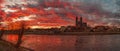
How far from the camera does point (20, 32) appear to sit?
1831 inches

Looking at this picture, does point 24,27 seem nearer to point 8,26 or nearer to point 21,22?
point 21,22

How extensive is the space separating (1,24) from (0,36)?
1.83 m

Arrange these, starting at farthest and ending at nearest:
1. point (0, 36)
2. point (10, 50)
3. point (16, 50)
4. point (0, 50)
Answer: point (0, 36) → point (16, 50) → point (10, 50) → point (0, 50)

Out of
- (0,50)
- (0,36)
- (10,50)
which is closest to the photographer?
(0,50)

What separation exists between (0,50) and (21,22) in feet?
22.2

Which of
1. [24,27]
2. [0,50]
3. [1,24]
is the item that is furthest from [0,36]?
[0,50]

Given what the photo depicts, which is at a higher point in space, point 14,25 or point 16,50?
point 14,25

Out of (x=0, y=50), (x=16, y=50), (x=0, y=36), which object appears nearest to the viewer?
(x=0, y=50)

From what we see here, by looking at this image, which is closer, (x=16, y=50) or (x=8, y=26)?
(x=16, y=50)

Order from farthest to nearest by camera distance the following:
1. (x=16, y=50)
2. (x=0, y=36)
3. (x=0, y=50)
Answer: (x=0, y=36)
(x=16, y=50)
(x=0, y=50)

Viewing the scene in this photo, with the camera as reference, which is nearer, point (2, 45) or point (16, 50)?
point (2, 45)

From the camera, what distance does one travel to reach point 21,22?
1800 inches

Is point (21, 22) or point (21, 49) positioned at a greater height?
point (21, 22)

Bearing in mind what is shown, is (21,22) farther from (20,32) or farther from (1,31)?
(1,31)
